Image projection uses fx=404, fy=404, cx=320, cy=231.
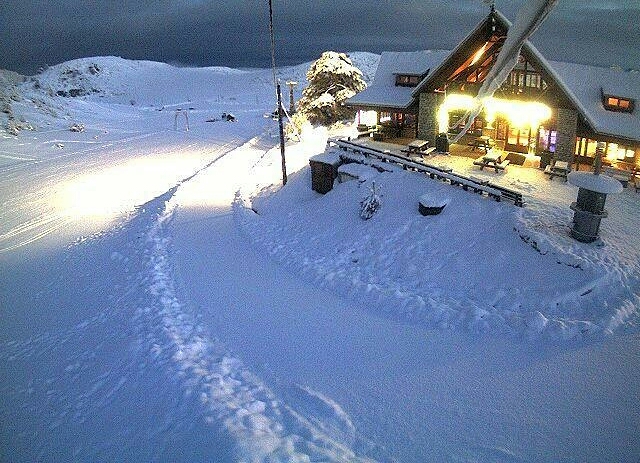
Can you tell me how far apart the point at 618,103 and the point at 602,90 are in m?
1.16

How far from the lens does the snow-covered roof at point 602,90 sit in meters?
19.0

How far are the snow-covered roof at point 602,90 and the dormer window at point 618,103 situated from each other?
0.17m

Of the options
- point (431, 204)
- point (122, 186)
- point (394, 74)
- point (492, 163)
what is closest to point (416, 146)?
point (492, 163)

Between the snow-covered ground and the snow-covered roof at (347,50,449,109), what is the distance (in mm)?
7413

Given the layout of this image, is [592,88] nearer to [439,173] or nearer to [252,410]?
[439,173]

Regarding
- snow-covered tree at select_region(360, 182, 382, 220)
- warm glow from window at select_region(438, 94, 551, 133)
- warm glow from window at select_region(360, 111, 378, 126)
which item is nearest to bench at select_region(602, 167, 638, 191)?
warm glow from window at select_region(438, 94, 551, 133)

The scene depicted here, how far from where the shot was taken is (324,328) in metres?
11.3

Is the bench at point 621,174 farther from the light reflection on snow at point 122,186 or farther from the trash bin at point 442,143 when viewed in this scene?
the light reflection on snow at point 122,186

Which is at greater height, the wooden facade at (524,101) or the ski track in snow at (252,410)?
the wooden facade at (524,101)

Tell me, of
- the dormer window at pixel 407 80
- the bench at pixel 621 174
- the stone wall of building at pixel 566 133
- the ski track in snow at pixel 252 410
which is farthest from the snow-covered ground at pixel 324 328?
the dormer window at pixel 407 80

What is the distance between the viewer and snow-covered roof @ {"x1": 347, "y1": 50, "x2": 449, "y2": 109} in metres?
27.6

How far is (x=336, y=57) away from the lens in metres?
37.8

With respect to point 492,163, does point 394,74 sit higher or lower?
higher

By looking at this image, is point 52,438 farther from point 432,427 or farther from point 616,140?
point 616,140
